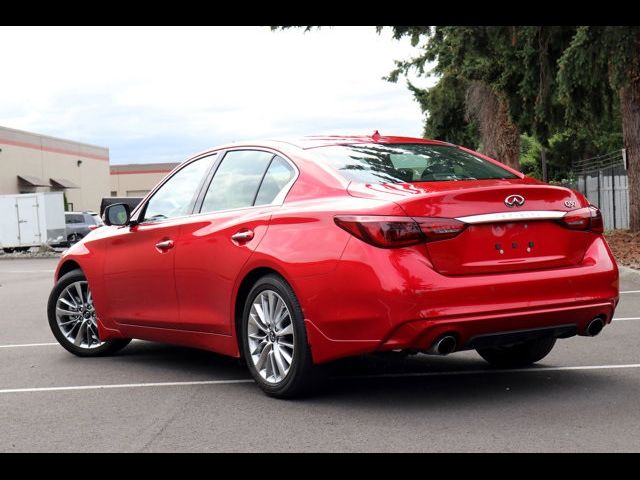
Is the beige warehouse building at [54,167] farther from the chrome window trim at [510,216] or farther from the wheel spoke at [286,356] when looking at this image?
the chrome window trim at [510,216]

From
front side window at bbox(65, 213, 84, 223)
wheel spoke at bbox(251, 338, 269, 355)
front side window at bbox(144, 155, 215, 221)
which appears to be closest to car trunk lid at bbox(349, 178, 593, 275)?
wheel spoke at bbox(251, 338, 269, 355)

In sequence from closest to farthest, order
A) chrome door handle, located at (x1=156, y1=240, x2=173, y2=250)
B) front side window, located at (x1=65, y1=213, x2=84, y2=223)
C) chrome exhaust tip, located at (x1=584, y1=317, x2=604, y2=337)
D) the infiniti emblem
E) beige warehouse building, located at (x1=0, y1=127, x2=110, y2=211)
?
the infiniti emblem, chrome exhaust tip, located at (x1=584, y1=317, x2=604, y2=337), chrome door handle, located at (x1=156, y1=240, x2=173, y2=250), front side window, located at (x1=65, y1=213, x2=84, y2=223), beige warehouse building, located at (x1=0, y1=127, x2=110, y2=211)

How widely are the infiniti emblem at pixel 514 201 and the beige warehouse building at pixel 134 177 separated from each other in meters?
86.5

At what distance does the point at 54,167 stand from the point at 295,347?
203 feet

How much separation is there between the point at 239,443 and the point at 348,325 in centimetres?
99

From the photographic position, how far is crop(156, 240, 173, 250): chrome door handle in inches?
301

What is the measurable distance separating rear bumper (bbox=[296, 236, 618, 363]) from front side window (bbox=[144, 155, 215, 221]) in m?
1.86

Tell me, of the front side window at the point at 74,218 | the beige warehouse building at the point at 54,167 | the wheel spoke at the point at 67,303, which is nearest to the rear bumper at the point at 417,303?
the wheel spoke at the point at 67,303

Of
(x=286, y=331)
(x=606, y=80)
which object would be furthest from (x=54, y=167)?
(x=286, y=331)

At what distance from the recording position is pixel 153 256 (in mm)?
7871

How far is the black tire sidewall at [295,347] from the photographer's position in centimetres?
630

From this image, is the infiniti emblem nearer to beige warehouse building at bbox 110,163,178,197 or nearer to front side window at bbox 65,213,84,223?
front side window at bbox 65,213,84,223
